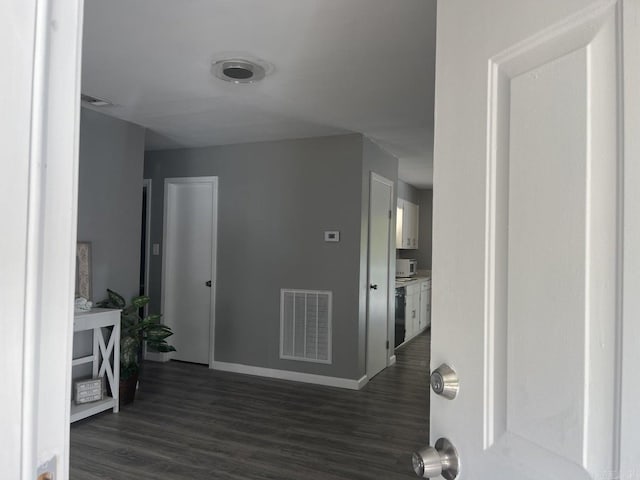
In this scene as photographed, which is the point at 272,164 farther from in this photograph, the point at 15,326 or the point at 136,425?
the point at 15,326

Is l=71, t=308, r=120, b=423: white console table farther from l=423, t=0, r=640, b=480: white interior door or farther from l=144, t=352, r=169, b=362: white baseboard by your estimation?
l=423, t=0, r=640, b=480: white interior door

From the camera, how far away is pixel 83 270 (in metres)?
3.54

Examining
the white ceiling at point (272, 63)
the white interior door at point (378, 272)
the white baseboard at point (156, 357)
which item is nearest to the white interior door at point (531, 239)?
the white ceiling at point (272, 63)

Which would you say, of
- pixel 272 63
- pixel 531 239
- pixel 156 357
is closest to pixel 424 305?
pixel 156 357

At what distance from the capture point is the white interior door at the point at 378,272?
14.9ft

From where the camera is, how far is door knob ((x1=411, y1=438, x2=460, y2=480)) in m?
0.83

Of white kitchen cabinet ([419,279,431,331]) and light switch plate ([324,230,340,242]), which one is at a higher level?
light switch plate ([324,230,340,242])

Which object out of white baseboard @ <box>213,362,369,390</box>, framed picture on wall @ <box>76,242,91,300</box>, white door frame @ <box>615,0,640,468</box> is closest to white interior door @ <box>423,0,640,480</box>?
white door frame @ <box>615,0,640,468</box>

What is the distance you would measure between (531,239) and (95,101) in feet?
12.0

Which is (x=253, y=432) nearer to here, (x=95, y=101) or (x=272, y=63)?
(x=272, y=63)

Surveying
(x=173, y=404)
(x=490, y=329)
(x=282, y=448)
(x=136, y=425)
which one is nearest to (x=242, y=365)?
(x=173, y=404)

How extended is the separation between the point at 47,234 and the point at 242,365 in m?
4.45

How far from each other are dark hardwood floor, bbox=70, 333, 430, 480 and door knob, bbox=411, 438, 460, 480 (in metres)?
1.94

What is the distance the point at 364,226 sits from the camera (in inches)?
172
